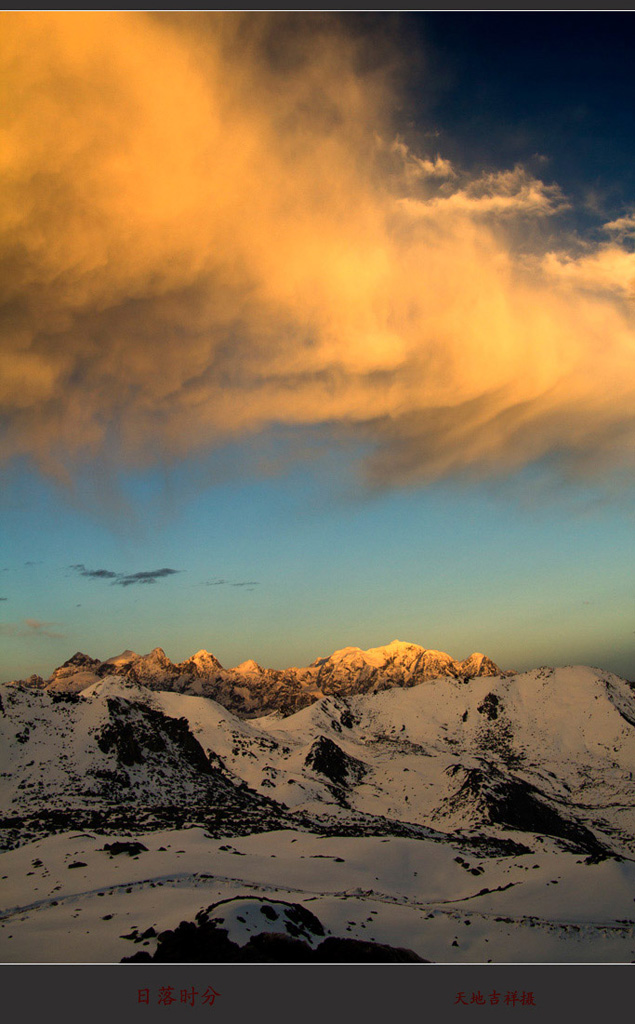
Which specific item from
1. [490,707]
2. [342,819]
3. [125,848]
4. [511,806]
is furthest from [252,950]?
[490,707]

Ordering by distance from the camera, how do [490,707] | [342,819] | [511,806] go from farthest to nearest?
[490,707]
[511,806]
[342,819]

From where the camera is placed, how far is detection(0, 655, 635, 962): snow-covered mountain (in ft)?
95.6

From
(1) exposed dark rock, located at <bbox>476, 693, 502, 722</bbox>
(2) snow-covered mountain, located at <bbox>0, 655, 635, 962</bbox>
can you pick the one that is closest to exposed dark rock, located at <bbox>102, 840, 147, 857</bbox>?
(2) snow-covered mountain, located at <bbox>0, 655, 635, 962</bbox>

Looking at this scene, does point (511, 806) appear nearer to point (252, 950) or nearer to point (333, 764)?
point (333, 764)

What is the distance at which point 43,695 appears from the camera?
8050cm

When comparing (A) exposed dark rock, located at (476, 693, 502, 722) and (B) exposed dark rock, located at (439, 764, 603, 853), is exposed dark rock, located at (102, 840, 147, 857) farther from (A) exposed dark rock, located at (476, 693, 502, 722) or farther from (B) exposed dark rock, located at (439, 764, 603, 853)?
(A) exposed dark rock, located at (476, 693, 502, 722)

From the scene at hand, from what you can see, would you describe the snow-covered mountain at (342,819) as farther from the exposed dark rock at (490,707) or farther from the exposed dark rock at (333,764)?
the exposed dark rock at (490,707)

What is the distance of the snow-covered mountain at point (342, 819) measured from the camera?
29.1 meters

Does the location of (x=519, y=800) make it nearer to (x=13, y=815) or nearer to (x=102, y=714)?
(x=102, y=714)

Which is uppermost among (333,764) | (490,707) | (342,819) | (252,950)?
(252,950)

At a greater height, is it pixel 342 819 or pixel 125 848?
pixel 125 848

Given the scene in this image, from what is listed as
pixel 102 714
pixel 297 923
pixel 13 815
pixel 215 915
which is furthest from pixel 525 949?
pixel 102 714

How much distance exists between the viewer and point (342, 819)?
7744 cm

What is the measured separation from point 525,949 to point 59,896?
25428 millimetres
